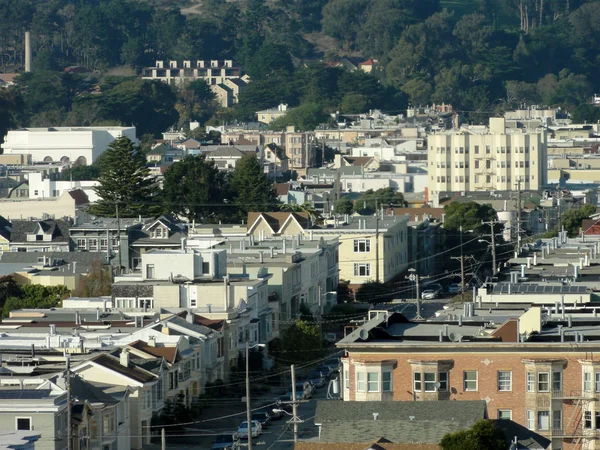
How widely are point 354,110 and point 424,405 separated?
142 metres

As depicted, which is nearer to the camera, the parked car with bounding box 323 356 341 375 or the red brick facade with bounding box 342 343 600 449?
the red brick facade with bounding box 342 343 600 449

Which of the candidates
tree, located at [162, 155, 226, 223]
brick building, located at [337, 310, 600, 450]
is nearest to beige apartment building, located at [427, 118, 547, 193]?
tree, located at [162, 155, 226, 223]

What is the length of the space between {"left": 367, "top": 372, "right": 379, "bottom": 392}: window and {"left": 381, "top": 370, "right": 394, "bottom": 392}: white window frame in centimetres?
10

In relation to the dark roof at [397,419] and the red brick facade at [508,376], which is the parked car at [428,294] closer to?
the red brick facade at [508,376]

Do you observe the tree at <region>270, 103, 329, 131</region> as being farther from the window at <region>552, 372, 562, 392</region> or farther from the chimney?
the window at <region>552, 372, 562, 392</region>

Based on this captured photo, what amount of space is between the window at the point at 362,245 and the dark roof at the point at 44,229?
10.0 meters

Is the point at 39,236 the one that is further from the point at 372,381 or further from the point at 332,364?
the point at 372,381

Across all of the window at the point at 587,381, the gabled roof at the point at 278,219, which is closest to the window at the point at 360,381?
the window at the point at 587,381

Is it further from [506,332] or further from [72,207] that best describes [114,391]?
[72,207]

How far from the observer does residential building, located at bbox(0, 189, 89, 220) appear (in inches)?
3580

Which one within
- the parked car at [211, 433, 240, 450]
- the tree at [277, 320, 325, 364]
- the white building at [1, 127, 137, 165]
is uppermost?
the white building at [1, 127, 137, 165]

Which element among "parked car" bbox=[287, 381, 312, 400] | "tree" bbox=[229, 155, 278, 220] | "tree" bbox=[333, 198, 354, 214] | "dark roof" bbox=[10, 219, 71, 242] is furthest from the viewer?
"tree" bbox=[333, 198, 354, 214]

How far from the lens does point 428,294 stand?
70.5 metres

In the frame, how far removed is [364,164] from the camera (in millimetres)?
118562
